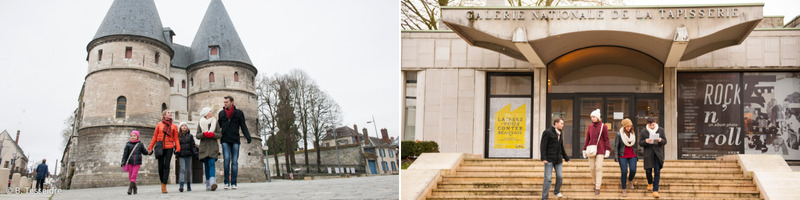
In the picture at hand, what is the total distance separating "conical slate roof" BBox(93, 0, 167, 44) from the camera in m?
28.5

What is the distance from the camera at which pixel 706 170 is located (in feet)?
41.1

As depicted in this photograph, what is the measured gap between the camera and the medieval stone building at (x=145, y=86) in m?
31.6

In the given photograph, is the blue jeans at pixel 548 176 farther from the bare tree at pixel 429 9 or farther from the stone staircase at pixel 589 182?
the bare tree at pixel 429 9

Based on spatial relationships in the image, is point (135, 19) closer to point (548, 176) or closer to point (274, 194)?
point (548, 176)

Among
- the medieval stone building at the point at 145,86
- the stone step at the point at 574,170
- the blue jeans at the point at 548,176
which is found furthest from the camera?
the medieval stone building at the point at 145,86

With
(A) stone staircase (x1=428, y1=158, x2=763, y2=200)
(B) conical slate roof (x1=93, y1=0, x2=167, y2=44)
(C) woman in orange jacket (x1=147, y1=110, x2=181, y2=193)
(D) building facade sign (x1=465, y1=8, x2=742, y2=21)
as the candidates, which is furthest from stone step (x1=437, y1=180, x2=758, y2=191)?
(B) conical slate roof (x1=93, y1=0, x2=167, y2=44)

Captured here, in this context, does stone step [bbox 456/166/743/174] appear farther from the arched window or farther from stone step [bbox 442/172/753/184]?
the arched window

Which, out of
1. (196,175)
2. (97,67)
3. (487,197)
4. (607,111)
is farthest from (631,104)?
(196,175)

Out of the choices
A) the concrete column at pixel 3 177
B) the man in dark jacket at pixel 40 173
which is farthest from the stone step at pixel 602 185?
the man in dark jacket at pixel 40 173

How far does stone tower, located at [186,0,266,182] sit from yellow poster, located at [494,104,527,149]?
73.8 ft

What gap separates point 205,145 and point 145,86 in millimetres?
30540

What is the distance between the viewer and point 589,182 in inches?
452

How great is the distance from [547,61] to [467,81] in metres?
2.09

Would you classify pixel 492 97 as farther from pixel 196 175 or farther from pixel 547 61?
pixel 196 175
